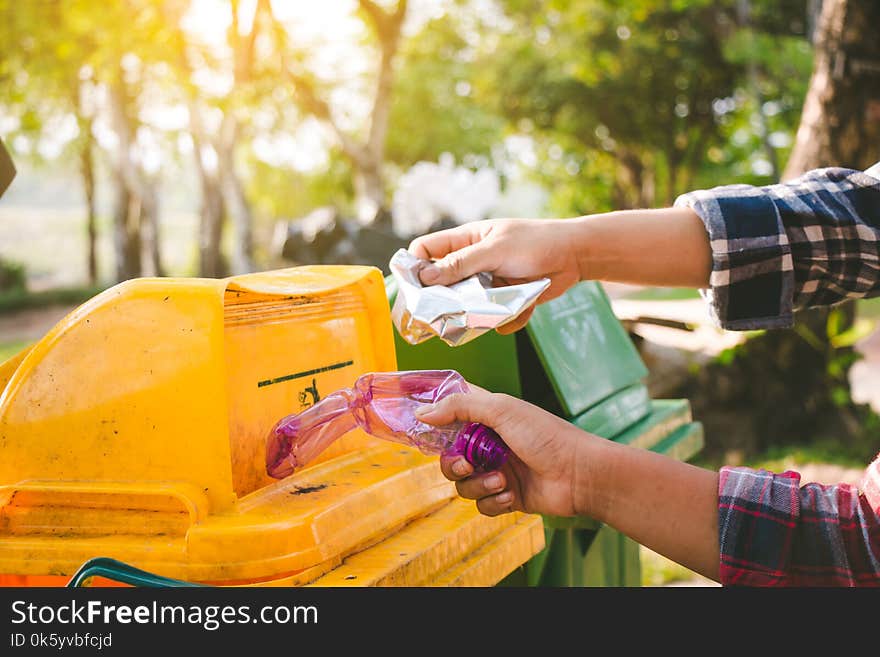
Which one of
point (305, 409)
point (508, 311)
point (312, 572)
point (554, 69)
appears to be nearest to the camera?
point (312, 572)

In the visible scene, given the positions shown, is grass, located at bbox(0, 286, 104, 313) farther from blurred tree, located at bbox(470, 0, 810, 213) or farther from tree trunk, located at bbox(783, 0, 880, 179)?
tree trunk, located at bbox(783, 0, 880, 179)

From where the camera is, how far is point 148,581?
1.40 m

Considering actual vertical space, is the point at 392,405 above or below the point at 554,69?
below

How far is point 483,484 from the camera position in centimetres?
158

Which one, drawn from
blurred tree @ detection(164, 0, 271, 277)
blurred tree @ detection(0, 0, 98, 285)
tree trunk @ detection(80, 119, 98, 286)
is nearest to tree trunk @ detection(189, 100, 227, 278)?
blurred tree @ detection(164, 0, 271, 277)

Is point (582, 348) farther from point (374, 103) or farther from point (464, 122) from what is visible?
point (464, 122)

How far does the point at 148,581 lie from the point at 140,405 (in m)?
0.34

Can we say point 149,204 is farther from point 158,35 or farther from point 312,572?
point 312,572

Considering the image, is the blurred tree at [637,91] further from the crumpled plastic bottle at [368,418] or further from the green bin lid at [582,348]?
the crumpled plastic bottle at [368,418]

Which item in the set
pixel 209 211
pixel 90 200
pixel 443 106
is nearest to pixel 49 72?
pixel 209 211

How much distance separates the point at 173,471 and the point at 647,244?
1083 mm

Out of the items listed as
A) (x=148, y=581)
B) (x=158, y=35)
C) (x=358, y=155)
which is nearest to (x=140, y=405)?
(x=148, y=581)

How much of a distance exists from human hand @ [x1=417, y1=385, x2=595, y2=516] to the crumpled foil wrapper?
0.61 feet

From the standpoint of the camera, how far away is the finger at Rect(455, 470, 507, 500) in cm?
157
